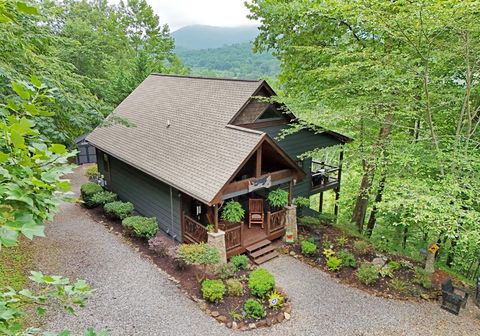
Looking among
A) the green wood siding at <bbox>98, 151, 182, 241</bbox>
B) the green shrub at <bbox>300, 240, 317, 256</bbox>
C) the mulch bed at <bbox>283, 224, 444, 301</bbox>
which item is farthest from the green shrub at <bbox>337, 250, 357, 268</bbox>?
the green wood siding at <bbox>98, 151, 182, 241</bbox>

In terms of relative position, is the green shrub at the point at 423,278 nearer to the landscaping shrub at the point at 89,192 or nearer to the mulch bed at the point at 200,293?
the mulch bed at the point at 200,293

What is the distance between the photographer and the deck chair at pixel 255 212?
1189 centimetres

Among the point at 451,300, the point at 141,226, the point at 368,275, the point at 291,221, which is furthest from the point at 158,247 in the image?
the point at 451,300

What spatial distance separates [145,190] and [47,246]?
380cm

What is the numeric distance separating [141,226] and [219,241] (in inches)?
126

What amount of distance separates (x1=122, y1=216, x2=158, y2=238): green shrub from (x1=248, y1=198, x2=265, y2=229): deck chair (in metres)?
3.46

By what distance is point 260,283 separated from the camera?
878 centimetres

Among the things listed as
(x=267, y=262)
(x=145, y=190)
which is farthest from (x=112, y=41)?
(x=267, y=262)

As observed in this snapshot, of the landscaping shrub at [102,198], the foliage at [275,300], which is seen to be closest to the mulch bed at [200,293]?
the foliage at [275,300]

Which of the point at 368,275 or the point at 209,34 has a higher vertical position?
the point at 209,34

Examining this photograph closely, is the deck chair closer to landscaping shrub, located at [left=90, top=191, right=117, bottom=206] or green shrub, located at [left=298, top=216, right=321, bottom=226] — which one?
green shrub, located at [left=298, top=216, right=321, bottom=226]

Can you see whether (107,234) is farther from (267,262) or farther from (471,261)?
(471,261)

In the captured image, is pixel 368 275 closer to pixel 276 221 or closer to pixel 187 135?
pixel 276 221

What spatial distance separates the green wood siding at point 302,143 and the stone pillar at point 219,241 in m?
4.87
